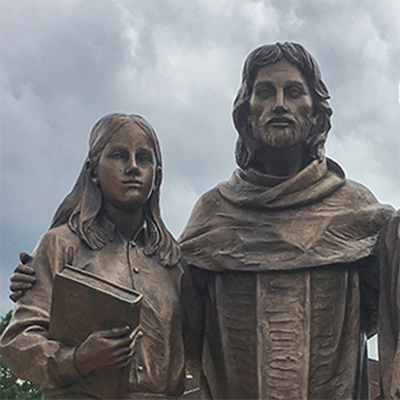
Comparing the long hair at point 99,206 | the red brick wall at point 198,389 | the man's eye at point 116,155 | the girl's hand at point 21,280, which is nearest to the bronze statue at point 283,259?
the long hair at point 99,206

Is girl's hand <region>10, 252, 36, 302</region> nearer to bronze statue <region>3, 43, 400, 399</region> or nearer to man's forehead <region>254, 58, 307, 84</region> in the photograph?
bronze statue <region>3, 43, 400, 399</region>

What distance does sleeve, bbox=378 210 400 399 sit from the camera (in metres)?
5.40

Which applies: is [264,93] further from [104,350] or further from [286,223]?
[104,350]

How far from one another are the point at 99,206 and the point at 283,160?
1451 mm

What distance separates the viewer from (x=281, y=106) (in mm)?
5898

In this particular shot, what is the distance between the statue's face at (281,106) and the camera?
19.5 feet

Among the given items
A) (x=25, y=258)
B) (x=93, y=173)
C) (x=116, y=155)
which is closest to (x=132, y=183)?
(x=116, y=155)

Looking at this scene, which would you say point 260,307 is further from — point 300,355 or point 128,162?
point 128,162

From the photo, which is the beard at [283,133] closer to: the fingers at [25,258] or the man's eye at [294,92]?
the man's eye at [294,92]

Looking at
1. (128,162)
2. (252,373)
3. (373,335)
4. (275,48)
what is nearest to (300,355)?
(252,373)

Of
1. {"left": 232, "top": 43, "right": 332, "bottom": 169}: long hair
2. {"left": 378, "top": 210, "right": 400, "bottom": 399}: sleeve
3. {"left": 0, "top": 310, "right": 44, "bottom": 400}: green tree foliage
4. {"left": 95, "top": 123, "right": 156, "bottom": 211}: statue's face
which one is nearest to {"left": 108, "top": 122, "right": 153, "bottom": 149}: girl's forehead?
{"left": 95, "top": 123, "right": 156, "bottom": 211}: statue's face

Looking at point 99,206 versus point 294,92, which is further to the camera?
point 294,92

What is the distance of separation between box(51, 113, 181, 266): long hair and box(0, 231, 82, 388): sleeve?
24cm

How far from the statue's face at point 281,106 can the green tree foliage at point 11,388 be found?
1016cm
